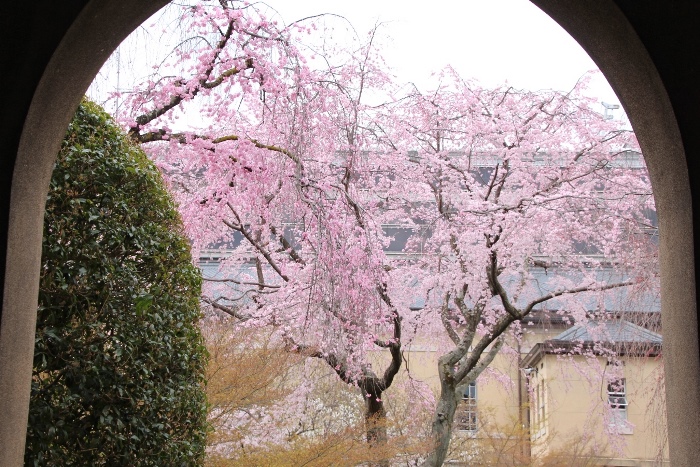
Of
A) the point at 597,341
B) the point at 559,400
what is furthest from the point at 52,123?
the point at 559,400

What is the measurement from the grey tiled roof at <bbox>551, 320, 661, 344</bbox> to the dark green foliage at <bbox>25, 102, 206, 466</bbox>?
6.51 m

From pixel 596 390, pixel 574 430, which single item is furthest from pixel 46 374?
pixel 574 430

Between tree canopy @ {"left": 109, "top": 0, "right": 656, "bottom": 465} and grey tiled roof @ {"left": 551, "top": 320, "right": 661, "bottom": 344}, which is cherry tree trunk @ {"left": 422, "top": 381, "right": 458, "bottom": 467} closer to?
tree canopy @ {"left": 109, "top": 0, "right": 656, "bottom": 465}

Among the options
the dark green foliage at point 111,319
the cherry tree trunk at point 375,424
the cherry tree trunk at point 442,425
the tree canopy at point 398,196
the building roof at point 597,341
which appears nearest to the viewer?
the dark green foliage at point 111,319

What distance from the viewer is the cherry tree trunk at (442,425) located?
11438 millimetres

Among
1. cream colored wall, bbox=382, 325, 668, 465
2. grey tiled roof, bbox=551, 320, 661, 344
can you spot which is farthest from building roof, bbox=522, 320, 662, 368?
cream colored wall, bbox=382, 325, 668, 465

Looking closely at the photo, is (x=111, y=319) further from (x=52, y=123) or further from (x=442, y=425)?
(x=442, y=425)

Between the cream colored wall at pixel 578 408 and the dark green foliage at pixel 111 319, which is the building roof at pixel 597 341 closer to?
the cream colored wall at pixel 578 408

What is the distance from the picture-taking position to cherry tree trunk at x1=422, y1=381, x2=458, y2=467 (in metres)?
11.4

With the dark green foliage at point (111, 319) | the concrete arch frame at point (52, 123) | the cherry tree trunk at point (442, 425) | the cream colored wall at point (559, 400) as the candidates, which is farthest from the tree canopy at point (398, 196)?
the concrete arch frame at point (52, 123)

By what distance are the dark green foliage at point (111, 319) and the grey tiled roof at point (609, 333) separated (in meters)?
6.51

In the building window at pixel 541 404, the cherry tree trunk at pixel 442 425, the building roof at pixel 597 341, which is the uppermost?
the building roof at pixel 597 341

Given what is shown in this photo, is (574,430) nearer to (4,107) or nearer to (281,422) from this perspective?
(281,422)

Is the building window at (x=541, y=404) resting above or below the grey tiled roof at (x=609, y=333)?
below
